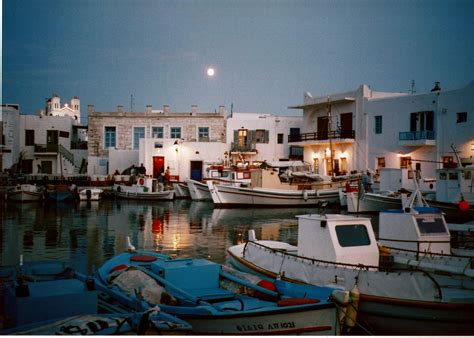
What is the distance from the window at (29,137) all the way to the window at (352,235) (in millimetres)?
31798

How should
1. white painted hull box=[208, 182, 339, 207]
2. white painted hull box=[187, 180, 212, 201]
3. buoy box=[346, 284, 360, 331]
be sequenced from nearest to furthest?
buoy box=[346, 284, 360, 331]
white painted hull box=[208, 182, 339, 207]
white painted hull box=[187, 180, 212, 201]

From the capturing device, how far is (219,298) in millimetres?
6688

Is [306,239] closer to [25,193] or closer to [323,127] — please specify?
[25,193]

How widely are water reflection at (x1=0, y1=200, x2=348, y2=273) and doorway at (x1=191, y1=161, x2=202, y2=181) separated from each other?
25.5 ft

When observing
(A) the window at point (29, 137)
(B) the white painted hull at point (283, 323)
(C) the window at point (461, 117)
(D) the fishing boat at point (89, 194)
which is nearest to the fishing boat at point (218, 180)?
(D) the fishing boat at point (89, 194)

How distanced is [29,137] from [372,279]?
108ft

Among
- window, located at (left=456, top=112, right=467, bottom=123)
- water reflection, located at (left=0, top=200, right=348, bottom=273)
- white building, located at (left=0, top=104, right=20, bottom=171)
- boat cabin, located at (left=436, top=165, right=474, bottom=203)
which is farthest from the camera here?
white building, located at (left=0, top=104, right=20, bottom=171)

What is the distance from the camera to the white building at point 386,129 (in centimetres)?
2405

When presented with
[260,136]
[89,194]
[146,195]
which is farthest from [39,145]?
[260,136]

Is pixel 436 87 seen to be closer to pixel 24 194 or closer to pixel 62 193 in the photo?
pixel 62 193

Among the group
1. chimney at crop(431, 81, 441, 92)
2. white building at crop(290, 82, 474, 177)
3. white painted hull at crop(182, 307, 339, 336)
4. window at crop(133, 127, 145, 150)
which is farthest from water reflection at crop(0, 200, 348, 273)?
window at crop(133, 127, 145, 150)

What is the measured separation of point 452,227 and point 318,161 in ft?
66.0

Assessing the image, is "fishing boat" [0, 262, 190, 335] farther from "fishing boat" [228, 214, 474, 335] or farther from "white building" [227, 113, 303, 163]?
"white building" [227, 113, 303, 163]

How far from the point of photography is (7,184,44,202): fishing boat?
2675cm
